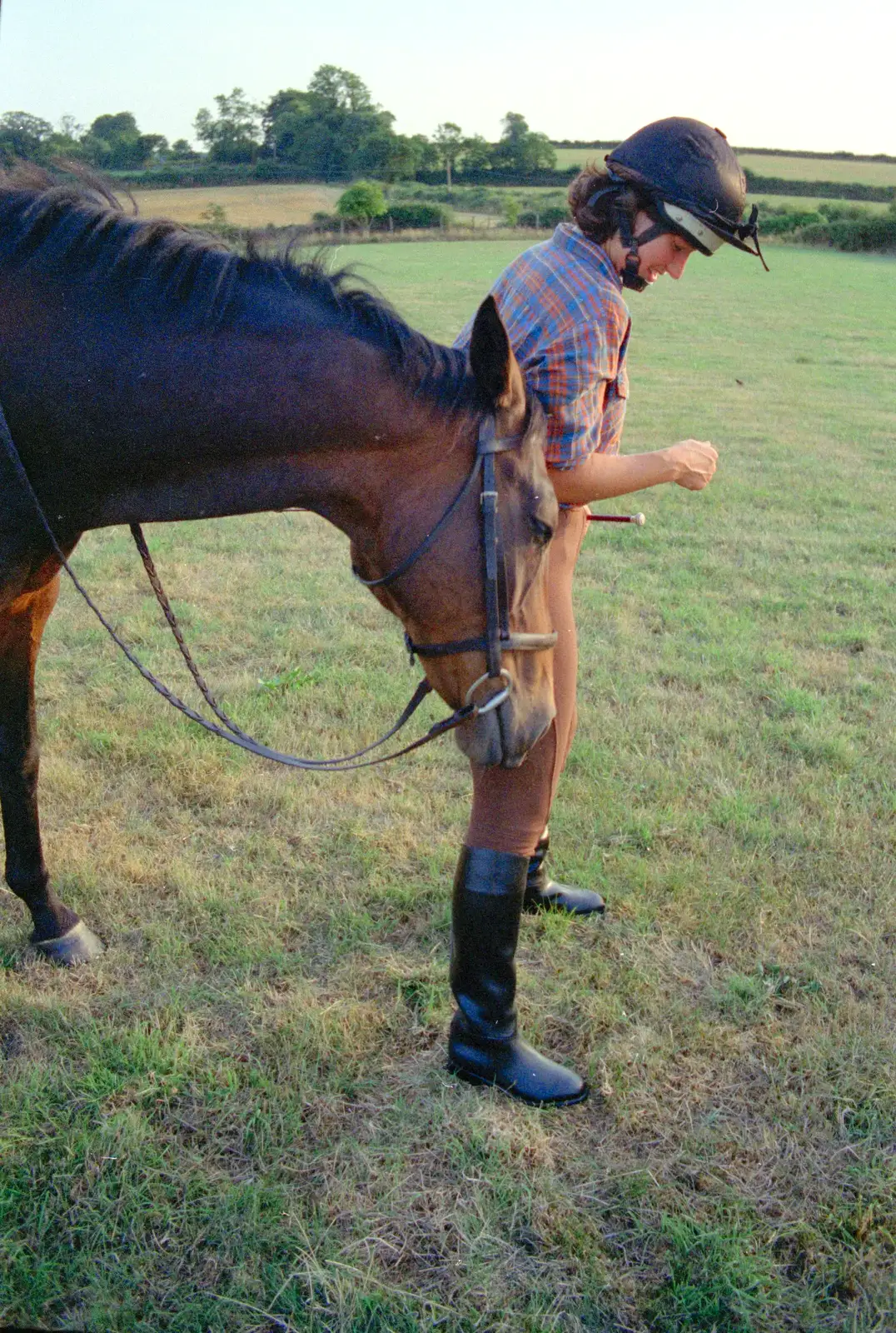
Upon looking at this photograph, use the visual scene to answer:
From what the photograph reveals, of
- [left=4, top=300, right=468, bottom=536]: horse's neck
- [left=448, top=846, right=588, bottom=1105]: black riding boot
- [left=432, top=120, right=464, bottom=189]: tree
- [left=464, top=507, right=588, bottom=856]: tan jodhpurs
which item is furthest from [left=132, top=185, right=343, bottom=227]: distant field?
[left=432, top=120, right=464, bottom=189]: tree

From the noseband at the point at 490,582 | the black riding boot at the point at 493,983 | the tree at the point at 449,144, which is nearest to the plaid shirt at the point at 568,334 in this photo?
the noseband at the point at 490,582

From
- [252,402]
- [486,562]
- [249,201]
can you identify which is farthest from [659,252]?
[249,201]

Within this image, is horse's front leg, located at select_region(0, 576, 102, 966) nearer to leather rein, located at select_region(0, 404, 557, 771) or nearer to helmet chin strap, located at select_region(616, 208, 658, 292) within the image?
leather rein, located at select_region(0, 404, 557, 771)

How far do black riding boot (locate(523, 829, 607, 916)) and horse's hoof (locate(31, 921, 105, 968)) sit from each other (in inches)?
58.5

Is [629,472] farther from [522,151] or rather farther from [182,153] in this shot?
[522,151]

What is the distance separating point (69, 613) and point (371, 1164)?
4495mm

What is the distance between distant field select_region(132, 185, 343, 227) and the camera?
2887 millimetres

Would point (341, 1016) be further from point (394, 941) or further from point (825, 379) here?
point (825, 379)

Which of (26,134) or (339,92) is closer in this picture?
(26,134)

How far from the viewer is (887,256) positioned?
162 feet

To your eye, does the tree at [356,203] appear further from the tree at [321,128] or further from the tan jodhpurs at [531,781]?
the tan jodhpurs at [531,781]

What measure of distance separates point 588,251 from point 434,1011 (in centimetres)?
222

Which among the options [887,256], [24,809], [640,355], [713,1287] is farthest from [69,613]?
[887,256]

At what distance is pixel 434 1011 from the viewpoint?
301 cm
